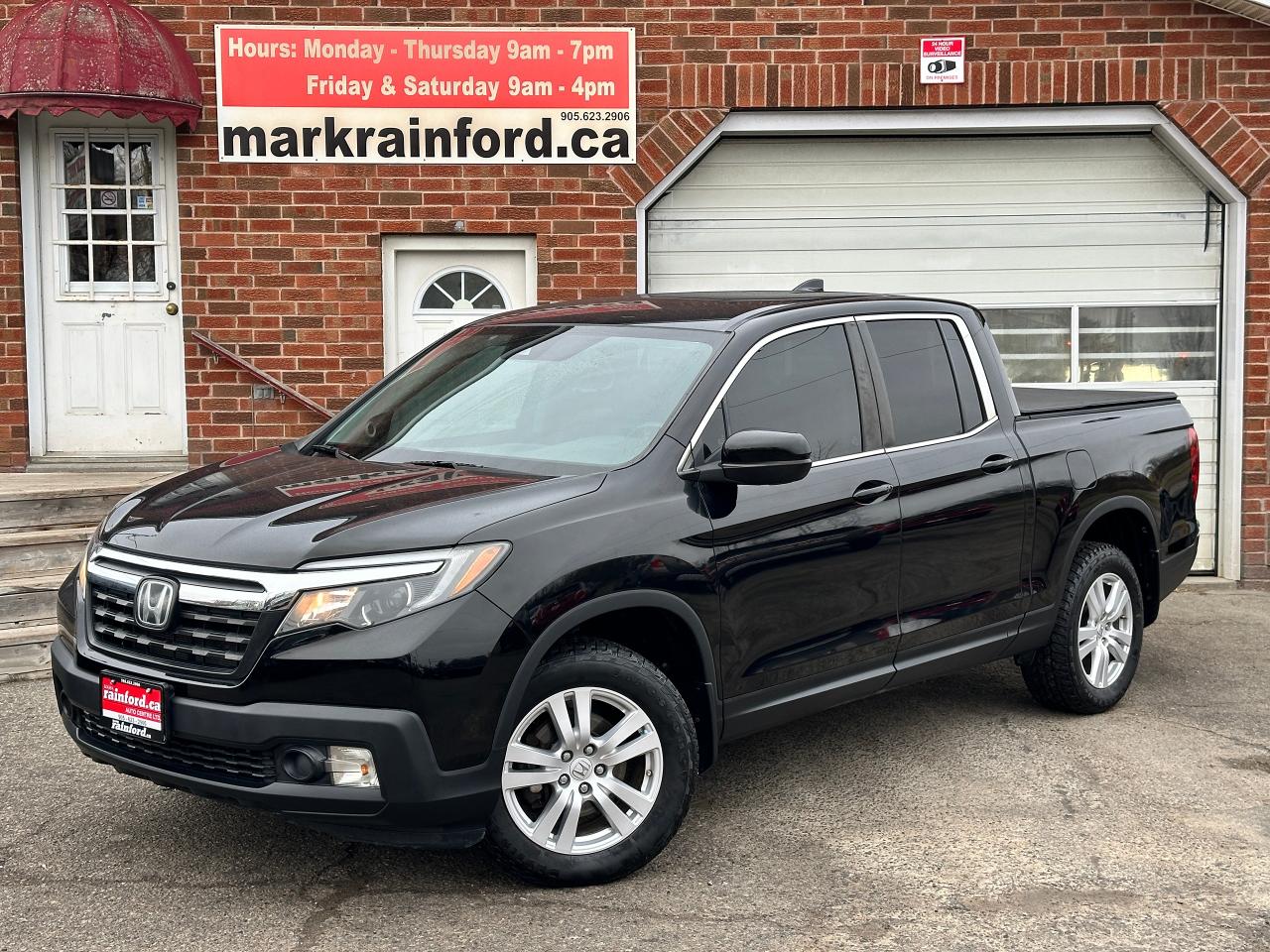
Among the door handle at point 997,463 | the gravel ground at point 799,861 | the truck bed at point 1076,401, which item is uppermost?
the truck bed at point 1076,401

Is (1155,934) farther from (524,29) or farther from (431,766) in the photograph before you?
(524,29)

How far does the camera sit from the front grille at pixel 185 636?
4012mm

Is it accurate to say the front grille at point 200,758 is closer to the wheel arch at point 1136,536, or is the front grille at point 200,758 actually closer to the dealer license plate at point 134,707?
the dealer license plate at point 134,707

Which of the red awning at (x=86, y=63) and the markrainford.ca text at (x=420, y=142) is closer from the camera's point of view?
the red awning at (x=86, y=63)

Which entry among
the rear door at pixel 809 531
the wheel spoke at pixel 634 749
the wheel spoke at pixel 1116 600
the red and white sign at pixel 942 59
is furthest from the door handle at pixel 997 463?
the red and white sign at pixel 942 59

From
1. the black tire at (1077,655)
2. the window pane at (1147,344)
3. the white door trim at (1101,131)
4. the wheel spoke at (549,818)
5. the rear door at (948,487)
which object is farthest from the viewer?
the window pane at (1147,344)

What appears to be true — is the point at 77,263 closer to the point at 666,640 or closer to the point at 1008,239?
the point at 1008,239

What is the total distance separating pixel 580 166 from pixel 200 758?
6.45m

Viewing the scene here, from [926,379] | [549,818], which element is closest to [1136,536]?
[926,379]

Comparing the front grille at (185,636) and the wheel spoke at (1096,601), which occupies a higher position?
the front grille at (185,636)

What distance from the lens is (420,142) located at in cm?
969

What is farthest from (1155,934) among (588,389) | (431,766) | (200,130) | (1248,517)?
(200,130)

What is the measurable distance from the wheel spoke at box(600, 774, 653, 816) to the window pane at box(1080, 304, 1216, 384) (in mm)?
6982

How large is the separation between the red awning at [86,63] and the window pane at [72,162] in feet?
2.78
